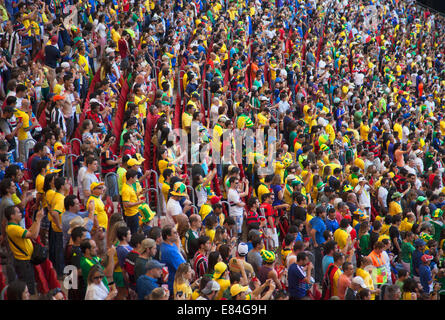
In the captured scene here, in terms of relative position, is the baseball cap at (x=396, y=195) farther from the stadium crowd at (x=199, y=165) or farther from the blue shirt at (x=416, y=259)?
the blue shirt at (x=416, y=259)

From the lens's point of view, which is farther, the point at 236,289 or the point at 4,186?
the point at 4,186

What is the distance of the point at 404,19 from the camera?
2689 cm

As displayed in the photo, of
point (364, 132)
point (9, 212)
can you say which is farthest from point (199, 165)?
point (364, 132)

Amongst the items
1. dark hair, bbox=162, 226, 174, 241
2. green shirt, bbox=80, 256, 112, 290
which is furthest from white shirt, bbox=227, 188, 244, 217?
green shirt, bbox=80, 256, 112, 290

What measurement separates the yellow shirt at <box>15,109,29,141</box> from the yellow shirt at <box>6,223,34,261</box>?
99.5 inches

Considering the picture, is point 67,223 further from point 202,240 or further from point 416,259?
point 416,259

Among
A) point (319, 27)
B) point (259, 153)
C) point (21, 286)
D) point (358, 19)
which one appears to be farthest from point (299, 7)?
point (21, 286)

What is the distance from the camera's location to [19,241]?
19.6ft

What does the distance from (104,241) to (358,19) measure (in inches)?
731

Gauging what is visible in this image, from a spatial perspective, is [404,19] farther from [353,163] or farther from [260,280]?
[260,280]

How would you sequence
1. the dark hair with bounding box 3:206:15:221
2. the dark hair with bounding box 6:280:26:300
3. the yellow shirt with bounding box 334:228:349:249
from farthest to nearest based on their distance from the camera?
the yellow shirt with bounding box 334:228:349:249
the dark hair with bounding box 3:206:15:221
the dark hair with bounding box 6:280:26:300

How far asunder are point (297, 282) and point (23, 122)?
431 centimetres

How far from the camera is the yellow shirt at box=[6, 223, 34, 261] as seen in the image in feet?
19.6

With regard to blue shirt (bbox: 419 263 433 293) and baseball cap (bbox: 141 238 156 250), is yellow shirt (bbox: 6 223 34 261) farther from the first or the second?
blue shirt (bbox: 419 263 433 293)
